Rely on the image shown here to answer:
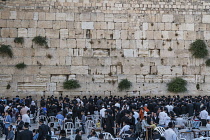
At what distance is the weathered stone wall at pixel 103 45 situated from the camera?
83.5ft

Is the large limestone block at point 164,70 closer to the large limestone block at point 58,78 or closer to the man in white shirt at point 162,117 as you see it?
the large limestone block at point 58,78

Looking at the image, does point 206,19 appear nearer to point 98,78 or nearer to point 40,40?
point 98,78

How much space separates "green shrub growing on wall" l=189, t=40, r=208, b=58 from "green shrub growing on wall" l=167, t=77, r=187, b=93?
241 cm

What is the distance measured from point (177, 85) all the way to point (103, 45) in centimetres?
633

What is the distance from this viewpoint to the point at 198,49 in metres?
26.9

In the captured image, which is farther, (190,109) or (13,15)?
(13,15)

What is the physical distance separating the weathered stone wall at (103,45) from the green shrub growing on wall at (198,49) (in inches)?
14.1

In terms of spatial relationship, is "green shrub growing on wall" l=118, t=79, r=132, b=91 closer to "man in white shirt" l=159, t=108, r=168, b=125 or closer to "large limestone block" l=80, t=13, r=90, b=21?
"large limestone block" l=80, t=13, r=90, b=21

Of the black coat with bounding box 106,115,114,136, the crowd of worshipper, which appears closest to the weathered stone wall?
the crowd of worshipper

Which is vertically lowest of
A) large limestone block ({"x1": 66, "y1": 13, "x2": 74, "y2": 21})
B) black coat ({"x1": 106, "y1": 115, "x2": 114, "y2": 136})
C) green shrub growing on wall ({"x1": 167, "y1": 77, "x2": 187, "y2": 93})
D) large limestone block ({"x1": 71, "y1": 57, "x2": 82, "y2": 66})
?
black coat ({"x1": 106, "y1": 115, "x2": 114, "y2": 136})

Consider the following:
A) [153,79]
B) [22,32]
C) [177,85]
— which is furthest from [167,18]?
[22,32]

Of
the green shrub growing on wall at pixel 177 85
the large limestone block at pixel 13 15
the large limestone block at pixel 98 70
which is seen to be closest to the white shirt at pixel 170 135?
the large limestone block at pixel 98 70

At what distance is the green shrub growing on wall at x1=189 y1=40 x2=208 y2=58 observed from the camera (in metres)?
26.9

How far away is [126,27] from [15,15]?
8405mm
